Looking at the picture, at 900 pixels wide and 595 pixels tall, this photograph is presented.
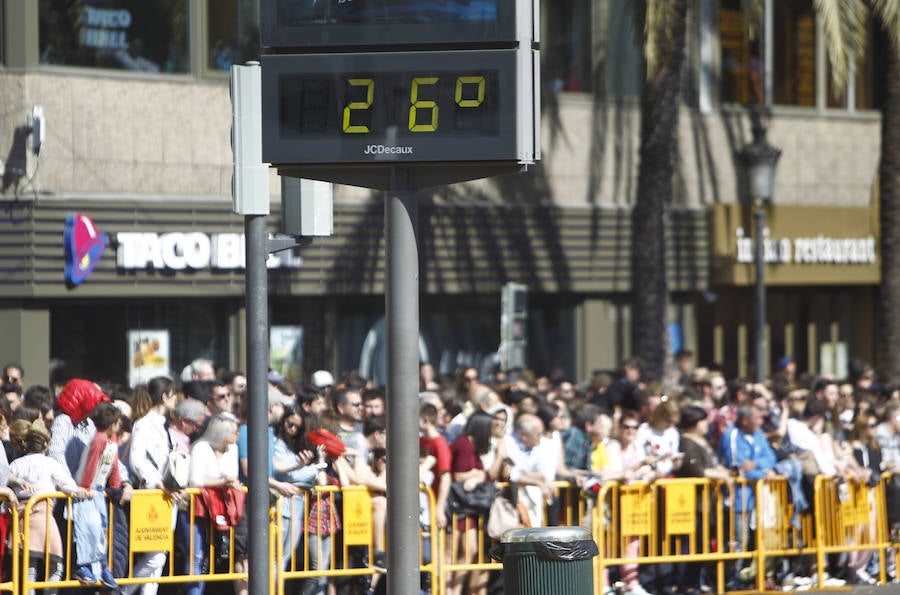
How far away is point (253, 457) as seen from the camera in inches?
323

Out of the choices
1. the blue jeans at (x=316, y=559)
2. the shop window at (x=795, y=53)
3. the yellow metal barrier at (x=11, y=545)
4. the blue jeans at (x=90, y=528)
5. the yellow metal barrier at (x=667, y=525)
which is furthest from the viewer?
the shop window at (x=795, y=53)

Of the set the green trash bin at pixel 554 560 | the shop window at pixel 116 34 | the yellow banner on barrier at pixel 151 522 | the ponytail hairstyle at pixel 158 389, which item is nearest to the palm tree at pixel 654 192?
Result: the shop window at pixel 116 34

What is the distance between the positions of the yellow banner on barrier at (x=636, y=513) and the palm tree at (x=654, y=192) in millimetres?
7687

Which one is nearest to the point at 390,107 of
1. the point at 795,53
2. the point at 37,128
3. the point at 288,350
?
the point at 37,128

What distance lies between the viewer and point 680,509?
42.4 feet

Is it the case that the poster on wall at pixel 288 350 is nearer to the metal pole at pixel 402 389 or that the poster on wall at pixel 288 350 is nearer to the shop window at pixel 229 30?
the shop window at pixel 229 30

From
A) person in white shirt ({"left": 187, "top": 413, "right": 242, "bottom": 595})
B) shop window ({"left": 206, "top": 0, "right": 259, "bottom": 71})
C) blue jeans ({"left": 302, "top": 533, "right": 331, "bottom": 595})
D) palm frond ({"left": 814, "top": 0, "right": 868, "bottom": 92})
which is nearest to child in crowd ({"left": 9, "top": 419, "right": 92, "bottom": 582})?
person in white shirt ({"left": 187, "top": 413, "right": 242, "bottom": 595})

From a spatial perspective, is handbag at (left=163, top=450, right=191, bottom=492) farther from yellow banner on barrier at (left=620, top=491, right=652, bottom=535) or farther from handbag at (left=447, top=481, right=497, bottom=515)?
yellow banner on barrier at (left=620, top=491, right=652, bottom=535)

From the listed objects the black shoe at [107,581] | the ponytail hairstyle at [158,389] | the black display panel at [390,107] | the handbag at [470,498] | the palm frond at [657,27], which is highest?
the palm frond at [657,27]

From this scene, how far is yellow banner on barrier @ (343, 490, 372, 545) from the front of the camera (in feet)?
38.7

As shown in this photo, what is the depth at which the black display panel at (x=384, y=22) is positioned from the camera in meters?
7.43

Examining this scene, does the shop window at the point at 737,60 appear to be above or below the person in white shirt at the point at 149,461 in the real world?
above

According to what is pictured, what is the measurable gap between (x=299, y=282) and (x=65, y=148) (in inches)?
140

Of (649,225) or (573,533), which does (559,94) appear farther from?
(573,533)
